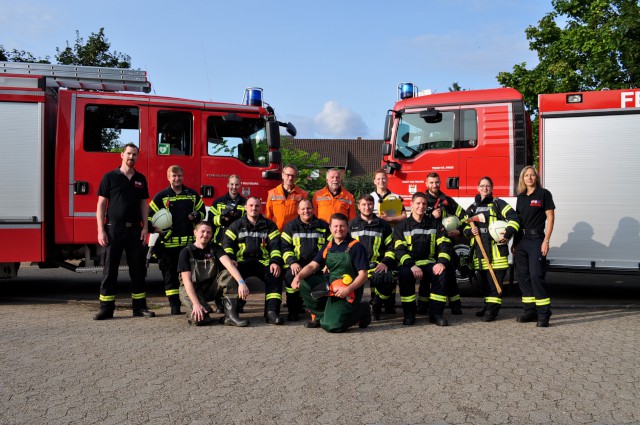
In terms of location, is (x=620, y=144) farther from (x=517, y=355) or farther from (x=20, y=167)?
(x=20, y=167)

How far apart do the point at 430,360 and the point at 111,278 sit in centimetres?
377

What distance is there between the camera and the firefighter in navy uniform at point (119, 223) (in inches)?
274

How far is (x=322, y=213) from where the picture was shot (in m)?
A: 7.69

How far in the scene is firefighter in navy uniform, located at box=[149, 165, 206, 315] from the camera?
7.40m

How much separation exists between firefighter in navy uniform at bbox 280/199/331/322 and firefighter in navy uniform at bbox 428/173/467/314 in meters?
1.33

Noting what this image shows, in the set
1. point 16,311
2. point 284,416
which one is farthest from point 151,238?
point 284,416

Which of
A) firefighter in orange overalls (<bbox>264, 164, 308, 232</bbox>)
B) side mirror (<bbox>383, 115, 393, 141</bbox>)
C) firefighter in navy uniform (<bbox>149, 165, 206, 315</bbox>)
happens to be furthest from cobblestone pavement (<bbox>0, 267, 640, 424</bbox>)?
side mirror (<bbox>383, 115, 393, 141</bbox>)

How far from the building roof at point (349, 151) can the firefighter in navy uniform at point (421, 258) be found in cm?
3936

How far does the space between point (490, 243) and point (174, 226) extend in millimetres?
3814

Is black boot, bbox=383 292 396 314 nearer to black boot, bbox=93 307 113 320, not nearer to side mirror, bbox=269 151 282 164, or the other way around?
side mirror, bbox=269 151 282 164

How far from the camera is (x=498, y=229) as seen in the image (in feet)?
23.2

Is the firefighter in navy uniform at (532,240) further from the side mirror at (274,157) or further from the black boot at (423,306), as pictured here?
the side mirror at (274,157)

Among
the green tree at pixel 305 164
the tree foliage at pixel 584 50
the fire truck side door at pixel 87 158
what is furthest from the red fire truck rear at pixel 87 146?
the tree foliage at pixel 584 50

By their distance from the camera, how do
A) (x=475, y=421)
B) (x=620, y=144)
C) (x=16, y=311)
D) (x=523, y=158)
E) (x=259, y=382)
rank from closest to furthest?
(x=475, y=421), (x=259, y=382), (x=16, y=311), (x=620, y=144), (x=523, y=158)
